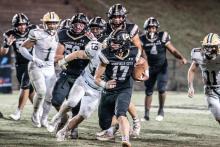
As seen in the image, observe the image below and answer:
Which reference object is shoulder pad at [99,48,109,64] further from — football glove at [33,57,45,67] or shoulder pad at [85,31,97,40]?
football glove at [33,57,45,67]

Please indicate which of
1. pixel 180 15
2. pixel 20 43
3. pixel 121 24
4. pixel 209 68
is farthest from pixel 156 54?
pixel 180 15

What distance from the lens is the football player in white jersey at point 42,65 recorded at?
33.1 ft

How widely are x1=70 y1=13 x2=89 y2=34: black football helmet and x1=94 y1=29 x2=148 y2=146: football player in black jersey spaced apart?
0.92 meters

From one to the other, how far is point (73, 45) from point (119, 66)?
1.21 metres

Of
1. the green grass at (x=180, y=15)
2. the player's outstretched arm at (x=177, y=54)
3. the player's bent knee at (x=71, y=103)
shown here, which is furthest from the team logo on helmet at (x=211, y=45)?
the green grass at (x=180, y=15)

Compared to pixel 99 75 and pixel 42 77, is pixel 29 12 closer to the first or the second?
pixel 42 77

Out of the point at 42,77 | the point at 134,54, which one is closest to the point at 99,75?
the point at 134,54

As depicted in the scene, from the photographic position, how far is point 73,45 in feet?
29.9

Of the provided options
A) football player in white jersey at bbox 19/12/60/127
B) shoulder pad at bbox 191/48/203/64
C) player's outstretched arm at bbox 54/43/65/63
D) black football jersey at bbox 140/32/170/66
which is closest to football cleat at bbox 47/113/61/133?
football player in white jersey at bbox 19/12/60/127

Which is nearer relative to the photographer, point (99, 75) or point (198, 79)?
point (99, 75)

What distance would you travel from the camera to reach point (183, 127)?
10.9 m

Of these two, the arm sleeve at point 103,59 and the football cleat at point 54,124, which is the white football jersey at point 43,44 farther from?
the arm sleeve at point 103,59

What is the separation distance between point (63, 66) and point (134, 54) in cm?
124

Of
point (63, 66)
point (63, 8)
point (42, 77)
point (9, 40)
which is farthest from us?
point (63, 8)
